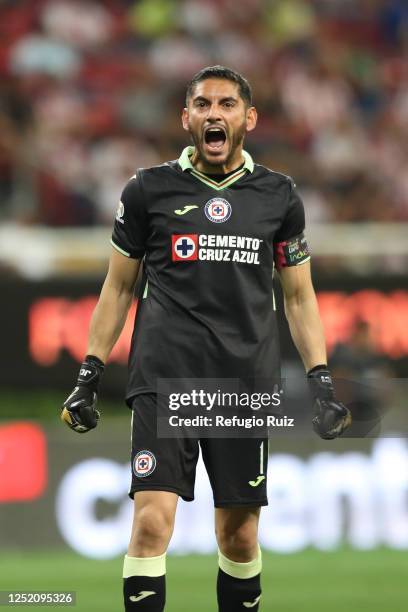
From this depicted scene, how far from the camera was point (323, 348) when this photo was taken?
533 cm

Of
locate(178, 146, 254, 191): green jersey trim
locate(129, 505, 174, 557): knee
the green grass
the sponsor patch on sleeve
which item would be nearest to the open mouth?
locate(178, 146, 254, 191): green jersey trim

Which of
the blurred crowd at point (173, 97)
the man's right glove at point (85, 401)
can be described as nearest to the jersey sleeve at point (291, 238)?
the man's right glove at point (85, 401)

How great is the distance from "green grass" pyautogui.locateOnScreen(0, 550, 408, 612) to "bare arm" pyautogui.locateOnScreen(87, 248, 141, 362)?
2.46 m

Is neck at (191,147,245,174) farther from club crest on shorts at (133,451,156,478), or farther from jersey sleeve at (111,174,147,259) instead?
club crest on shorts at (133,451,156,478)

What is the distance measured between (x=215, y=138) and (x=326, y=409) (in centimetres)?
114

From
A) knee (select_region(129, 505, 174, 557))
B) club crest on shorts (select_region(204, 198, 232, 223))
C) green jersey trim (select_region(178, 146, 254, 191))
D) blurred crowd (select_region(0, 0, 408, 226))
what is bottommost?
knee (select_region(129, 505, 174, 557))

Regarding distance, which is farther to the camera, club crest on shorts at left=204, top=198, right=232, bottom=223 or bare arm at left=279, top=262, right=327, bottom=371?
bare arm at left=279, top=262, right=327, bottom=371

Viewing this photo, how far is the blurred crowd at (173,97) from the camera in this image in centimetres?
1357

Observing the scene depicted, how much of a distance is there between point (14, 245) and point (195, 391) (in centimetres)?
743

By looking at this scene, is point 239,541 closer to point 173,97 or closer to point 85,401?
point 85,401

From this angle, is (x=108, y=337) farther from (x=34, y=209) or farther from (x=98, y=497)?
(x=34, y=209)

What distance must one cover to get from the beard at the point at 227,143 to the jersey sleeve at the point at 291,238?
311 mm

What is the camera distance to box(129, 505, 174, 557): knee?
472cm

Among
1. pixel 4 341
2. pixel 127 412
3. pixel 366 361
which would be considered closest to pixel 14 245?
pixel 4 341
